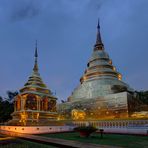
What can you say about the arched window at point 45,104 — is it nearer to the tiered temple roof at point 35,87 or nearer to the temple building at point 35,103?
the temple building at point 35,103

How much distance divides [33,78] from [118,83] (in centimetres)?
1747

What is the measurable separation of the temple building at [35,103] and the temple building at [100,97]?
2.75 metres

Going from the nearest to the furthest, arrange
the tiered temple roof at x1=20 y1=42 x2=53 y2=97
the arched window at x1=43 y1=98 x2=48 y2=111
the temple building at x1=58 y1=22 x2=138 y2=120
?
the temple building at x1=58 y1=22 x2=138 y2=120, the tiered temple roof at x1=20 y1=42 x2=53 y2=97, the arched window at x1=43 y1=98 x2=48 y2=111

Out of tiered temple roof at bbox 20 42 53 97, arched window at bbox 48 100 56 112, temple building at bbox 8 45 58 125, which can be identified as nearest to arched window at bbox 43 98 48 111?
temple building at bbox 8 45 58 125

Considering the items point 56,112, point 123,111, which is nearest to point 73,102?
point 56,112

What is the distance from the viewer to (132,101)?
31.8 meters

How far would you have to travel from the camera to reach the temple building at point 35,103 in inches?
1348

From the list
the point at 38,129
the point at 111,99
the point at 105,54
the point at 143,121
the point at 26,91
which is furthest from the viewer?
the point at 105,54

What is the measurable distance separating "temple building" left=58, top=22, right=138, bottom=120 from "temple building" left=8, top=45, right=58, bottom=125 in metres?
2.75

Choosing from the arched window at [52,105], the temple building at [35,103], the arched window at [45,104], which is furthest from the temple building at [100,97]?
the arched window at [45,104]

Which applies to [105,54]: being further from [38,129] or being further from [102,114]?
[38,129]

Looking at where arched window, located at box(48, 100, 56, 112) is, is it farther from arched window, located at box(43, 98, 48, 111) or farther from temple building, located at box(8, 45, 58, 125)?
arched window, located at box(43, 98, 48, 111)

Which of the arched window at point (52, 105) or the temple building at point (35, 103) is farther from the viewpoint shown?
the arched window at point (52, 105)

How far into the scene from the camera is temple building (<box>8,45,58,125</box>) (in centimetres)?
3425
